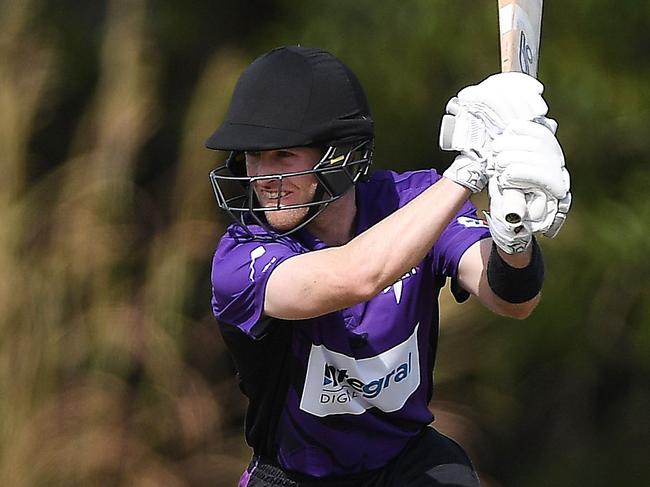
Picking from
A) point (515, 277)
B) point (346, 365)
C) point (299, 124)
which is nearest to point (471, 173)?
point (515, 277)

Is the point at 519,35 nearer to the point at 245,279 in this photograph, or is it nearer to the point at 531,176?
the point at 531,176

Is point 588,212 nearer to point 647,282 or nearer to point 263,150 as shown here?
point 647,282

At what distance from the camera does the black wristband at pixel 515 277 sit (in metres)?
2.85

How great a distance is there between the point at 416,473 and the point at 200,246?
2.17 metres

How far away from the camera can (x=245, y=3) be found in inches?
236

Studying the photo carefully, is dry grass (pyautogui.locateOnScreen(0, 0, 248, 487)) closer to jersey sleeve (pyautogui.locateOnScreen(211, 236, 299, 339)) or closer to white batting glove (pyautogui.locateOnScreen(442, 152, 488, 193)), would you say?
jersey sleeve (pyautogui.locateOnScreen(211, 236, 299, 339))

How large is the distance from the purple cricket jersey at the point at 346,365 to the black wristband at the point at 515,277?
16 cm

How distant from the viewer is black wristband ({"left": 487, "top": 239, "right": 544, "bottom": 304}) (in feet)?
9.35

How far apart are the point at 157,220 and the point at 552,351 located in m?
1.58

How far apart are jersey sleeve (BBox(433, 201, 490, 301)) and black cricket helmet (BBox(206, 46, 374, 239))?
225mm

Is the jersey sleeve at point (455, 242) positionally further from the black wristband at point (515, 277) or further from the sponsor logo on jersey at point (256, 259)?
the sponsor logo on jersey at point (256, 259)

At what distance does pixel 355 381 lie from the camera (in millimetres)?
2996

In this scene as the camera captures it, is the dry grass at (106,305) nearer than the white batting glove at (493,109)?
No

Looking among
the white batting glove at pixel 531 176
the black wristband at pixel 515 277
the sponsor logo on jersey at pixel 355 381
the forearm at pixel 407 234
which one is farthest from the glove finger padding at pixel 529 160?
the sponsor logo on jersey at pixel 355 381
